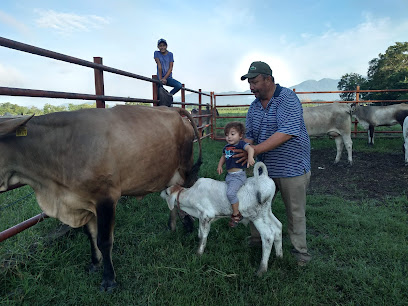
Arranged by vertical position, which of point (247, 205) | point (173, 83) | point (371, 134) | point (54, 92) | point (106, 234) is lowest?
point (106, 234)

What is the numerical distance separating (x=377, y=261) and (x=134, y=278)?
8.17 ft

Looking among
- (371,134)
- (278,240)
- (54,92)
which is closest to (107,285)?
(278,240)

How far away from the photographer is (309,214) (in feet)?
14.3

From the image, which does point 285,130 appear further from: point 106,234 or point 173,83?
point 173,83

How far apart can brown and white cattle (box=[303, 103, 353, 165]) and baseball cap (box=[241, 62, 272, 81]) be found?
590 cm

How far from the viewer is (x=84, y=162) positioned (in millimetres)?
2418

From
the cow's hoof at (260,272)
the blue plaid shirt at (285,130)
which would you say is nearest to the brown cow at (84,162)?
the blue plaid shirt at (285,130)

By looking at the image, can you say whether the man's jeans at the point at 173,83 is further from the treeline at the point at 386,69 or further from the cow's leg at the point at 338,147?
the treeline at the point at 386,69

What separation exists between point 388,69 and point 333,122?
20559 millimetres

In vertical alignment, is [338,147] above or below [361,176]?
above

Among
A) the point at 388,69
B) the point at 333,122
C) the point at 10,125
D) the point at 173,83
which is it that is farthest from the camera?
the point at 388,69

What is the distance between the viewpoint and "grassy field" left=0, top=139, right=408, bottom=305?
8.16ft

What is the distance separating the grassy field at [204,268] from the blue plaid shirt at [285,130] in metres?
0.92

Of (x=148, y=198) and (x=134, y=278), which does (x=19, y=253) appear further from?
(x=148, y=198)
